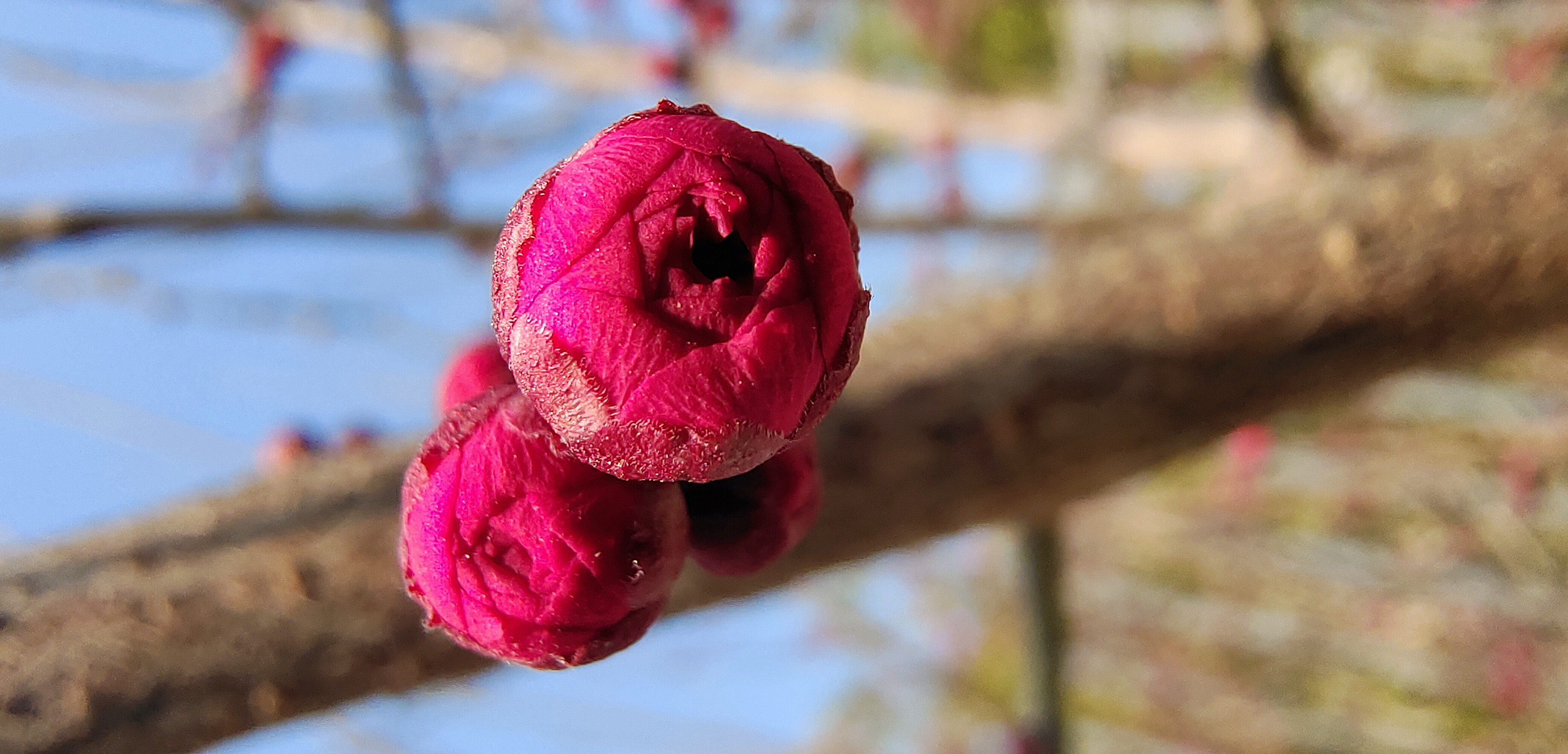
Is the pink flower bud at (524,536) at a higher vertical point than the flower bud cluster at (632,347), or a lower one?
lower

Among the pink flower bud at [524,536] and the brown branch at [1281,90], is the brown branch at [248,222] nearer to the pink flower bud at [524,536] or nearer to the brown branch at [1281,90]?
the brown branch at [1281,90]

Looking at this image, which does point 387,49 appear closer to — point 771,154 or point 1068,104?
point 771,154

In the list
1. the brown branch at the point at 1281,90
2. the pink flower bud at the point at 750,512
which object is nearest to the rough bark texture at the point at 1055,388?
the brown branch at the point at 1281,90

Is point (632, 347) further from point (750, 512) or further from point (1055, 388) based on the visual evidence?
point (1055, 388)

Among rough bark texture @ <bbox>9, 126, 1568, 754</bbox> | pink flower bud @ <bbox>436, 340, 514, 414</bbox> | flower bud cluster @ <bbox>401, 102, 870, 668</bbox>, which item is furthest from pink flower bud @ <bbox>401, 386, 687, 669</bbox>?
rough bark texture @ <bbox>9, 126, 1568, 754</bbox>

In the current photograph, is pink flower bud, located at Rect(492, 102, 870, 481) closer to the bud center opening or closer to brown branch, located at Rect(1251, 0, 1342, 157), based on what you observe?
the bud center opening

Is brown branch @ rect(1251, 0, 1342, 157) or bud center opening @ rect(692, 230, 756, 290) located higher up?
brown branch @ rect(1251, 0, 1342, 157)
